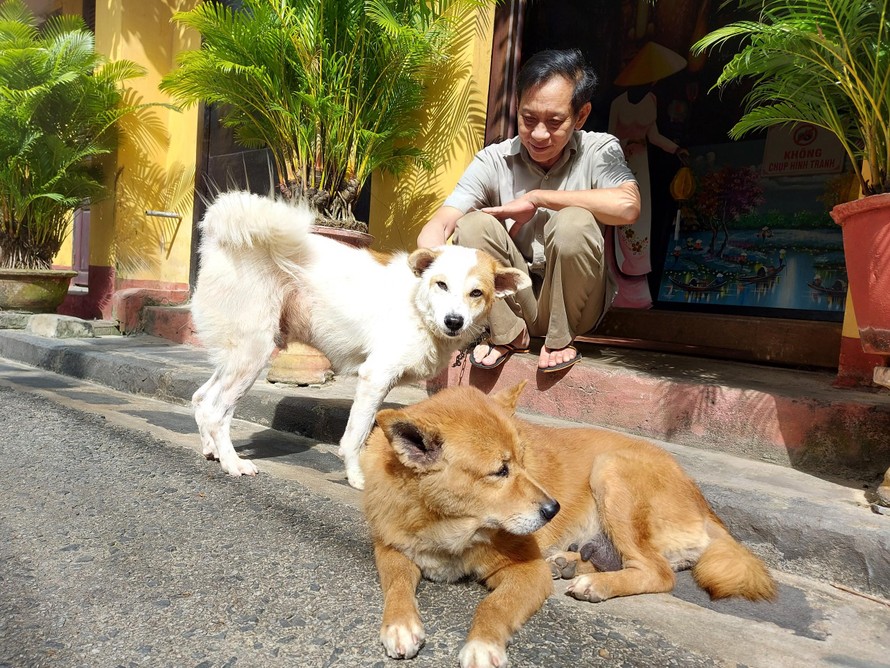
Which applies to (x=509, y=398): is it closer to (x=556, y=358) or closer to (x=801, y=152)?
(x=556, y=358)

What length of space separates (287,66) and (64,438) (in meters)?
3.11

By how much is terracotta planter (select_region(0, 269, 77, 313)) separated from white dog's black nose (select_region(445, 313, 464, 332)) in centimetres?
645

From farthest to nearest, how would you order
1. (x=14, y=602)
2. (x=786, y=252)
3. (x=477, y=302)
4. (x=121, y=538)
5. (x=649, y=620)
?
(x=786, y=252) → (x=477, y=302) → (x=121, y=538) → (x=649, y=620) → (x=14, y=602)

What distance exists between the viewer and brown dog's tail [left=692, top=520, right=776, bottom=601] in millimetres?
1817

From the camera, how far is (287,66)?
4641 mm

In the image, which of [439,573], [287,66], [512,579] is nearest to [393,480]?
[439,573]

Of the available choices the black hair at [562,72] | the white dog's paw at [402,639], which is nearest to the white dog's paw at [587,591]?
the white dog's paw at [402,639]

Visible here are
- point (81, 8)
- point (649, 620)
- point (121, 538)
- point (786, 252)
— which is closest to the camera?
point (649, 620)

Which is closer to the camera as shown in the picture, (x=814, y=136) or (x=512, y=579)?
(x=512, y=579)

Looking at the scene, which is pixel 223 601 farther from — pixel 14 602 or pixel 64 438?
pixel 64 438

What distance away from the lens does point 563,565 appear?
204cm

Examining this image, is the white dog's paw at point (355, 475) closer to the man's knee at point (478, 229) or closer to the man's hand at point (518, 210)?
the man's knee at point (478, 229)

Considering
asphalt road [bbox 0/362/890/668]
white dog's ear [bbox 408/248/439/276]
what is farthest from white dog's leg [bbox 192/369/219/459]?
white dog's ear [bbox 408/248/439/276]

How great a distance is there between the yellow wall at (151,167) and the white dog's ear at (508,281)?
18.3 feet
